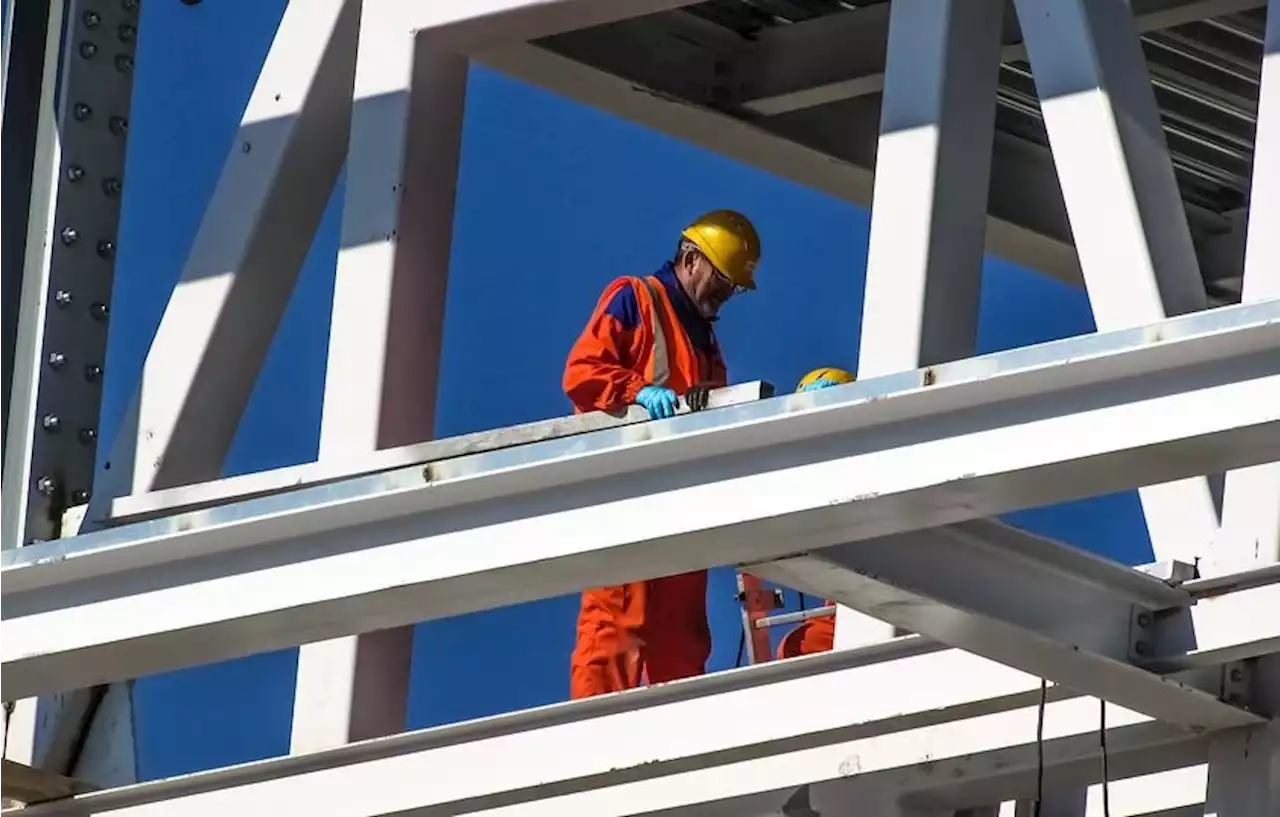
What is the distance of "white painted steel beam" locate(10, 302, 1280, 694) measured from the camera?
7.77 metres

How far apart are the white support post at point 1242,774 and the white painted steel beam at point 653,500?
6.77 feet

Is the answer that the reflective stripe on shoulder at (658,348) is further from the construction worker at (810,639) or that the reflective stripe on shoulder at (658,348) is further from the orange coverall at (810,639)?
the orange coverall at (810,639)

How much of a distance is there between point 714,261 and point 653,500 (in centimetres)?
427

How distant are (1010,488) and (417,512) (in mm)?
1625

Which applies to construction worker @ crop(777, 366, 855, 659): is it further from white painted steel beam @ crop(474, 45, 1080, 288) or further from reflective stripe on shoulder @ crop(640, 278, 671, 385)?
reflective stripe on shoulder @ crop(640, 278, 671, 385)

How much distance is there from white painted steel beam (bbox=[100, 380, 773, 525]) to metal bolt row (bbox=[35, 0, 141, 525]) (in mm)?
361

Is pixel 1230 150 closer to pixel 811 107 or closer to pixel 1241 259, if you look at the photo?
pixel 1241 259

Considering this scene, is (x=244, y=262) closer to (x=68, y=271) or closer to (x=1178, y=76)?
(x=68, y=271)

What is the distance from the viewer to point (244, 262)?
11008 millimetres

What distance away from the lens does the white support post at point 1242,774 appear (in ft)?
31.9

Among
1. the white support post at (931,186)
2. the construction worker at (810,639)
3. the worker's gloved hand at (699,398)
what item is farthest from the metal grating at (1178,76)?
the worker's gloved hand at (699,398)

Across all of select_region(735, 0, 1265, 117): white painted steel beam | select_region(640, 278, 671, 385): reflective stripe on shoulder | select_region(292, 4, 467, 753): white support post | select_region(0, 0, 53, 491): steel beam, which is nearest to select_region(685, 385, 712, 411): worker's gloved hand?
select_region(292, 4, 467, 753): white support post

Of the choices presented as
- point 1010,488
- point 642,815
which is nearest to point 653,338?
point 642,815

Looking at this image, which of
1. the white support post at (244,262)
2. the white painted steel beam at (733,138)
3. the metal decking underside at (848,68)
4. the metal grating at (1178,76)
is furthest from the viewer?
the metal grating at (1178,76)
